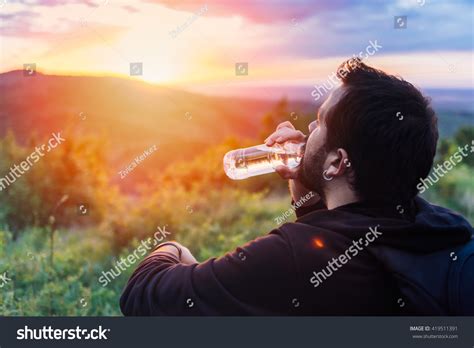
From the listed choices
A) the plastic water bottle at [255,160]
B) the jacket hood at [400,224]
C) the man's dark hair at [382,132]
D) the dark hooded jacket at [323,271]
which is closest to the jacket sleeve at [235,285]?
the dark hooded jacket at [323,271]

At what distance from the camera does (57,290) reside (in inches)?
112

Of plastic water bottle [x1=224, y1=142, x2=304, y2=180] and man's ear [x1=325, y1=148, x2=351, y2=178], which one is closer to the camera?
man's ear [x1=325, y1=148, x2=351, y2=178]

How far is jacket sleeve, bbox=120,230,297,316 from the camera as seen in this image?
1627mm

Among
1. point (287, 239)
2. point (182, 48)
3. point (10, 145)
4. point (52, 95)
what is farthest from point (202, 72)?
point (287, 239)

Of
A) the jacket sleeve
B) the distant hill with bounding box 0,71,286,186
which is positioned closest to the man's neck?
the jacket sleeve

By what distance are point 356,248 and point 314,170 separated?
0.81 feet

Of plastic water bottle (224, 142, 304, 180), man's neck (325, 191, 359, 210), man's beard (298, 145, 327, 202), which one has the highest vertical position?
man's beard (298, 145, 327, 202)

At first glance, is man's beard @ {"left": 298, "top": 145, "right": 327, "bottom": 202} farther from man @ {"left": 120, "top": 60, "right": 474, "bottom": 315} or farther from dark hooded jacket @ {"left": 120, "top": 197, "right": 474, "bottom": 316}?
dark hooded jacket @ {"left": 120, "top": 197, "right": 474, "bottom": 316}

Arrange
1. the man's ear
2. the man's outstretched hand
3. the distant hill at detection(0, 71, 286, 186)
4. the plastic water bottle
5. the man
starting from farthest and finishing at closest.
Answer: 1. the distant hill at detection(0, 71, 286, 186)
2. the plastic water bottle
3. the man's outstretched hand
4. the man's ear
5. the man

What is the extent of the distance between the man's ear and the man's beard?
2 cm

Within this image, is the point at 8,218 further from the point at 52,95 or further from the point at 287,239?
the point at 287,239

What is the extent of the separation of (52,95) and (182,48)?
631 millimetres

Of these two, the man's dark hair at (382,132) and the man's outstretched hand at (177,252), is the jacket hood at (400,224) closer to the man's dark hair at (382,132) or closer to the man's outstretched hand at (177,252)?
the man's dark hair at (382,132)

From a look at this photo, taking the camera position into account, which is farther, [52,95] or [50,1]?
[52,95]
